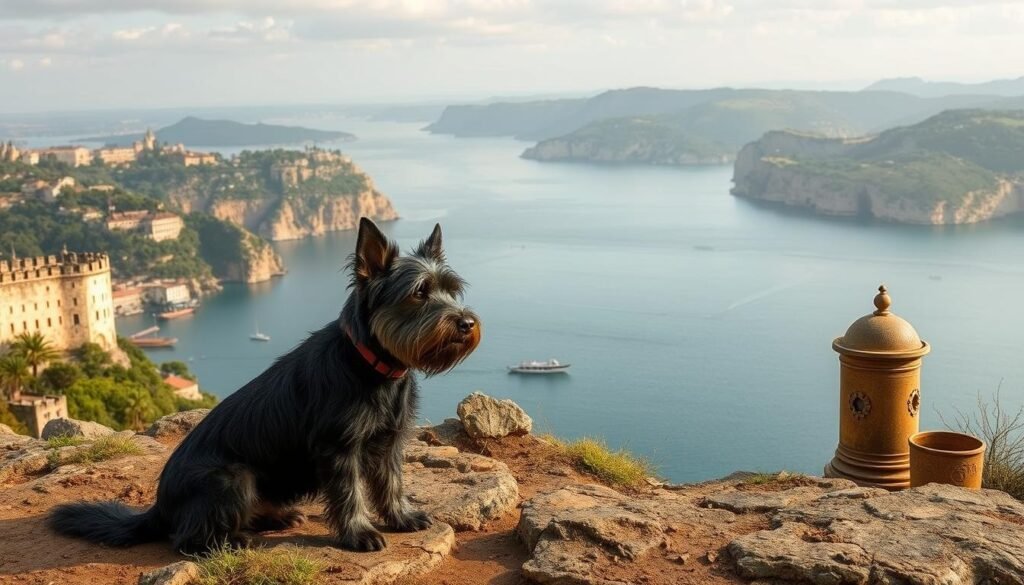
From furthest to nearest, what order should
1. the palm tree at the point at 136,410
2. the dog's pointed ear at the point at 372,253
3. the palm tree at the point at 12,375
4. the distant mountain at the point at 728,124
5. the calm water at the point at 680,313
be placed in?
the distant mountain at the point at 728,124, the calm water at the point at 680,313, the palm tree at the point at 12,375, the palm tree at the point at 136,410, the dog's pointed ear at the point at 372,253

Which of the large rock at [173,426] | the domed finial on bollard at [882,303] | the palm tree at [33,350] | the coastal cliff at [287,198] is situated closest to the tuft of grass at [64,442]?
the large rock at [173,426]

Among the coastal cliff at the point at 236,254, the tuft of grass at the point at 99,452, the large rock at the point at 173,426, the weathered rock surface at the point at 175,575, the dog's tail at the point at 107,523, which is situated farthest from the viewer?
the coastal cliff at the point at 236,254

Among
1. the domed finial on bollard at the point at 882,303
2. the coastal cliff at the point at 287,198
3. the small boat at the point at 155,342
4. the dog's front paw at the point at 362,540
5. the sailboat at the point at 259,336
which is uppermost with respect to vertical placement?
the domed finial on bollard at the point at 882,303

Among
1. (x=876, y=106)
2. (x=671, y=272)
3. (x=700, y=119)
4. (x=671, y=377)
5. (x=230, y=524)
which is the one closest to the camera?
(x=230, y=524)

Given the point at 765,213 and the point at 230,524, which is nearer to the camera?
the point at 230,524

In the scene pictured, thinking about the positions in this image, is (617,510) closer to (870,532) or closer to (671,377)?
(870,532)

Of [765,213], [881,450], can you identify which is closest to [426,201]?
[765,213]

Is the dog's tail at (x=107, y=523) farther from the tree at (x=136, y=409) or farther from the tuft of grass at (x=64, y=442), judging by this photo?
the tree at (x=136, y=409)

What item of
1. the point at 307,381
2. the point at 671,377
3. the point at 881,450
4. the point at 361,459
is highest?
the point at 307,381
